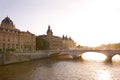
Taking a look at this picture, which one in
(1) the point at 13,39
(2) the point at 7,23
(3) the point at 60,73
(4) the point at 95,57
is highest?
(2) the point at 7,23

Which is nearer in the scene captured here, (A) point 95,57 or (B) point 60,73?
(B) point 60,73

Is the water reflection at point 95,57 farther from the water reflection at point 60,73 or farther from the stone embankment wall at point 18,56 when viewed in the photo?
the water reflection at point 60,73

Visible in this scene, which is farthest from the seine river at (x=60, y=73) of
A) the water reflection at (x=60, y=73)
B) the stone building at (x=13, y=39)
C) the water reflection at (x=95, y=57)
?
the stone building at (x=13, y=39)

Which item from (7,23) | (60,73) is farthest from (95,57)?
(60,73)

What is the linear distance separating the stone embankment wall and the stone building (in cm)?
685

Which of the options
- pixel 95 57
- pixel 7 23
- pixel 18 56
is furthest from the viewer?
pixel 95 57

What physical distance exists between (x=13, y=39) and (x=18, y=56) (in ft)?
65.6

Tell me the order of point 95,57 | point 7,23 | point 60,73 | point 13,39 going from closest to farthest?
point 60,73 → point 13,39 → point 7,23 → point 95,57

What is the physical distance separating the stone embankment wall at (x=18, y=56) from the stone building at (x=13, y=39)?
6.85 m

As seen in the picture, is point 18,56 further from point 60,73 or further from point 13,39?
point 60,73

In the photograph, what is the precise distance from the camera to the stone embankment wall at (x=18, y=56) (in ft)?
195

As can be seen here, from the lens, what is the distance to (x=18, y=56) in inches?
2670

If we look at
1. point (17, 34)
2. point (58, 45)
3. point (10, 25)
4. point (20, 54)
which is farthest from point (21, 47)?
point (58, 45)

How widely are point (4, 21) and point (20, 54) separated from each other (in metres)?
31.5
